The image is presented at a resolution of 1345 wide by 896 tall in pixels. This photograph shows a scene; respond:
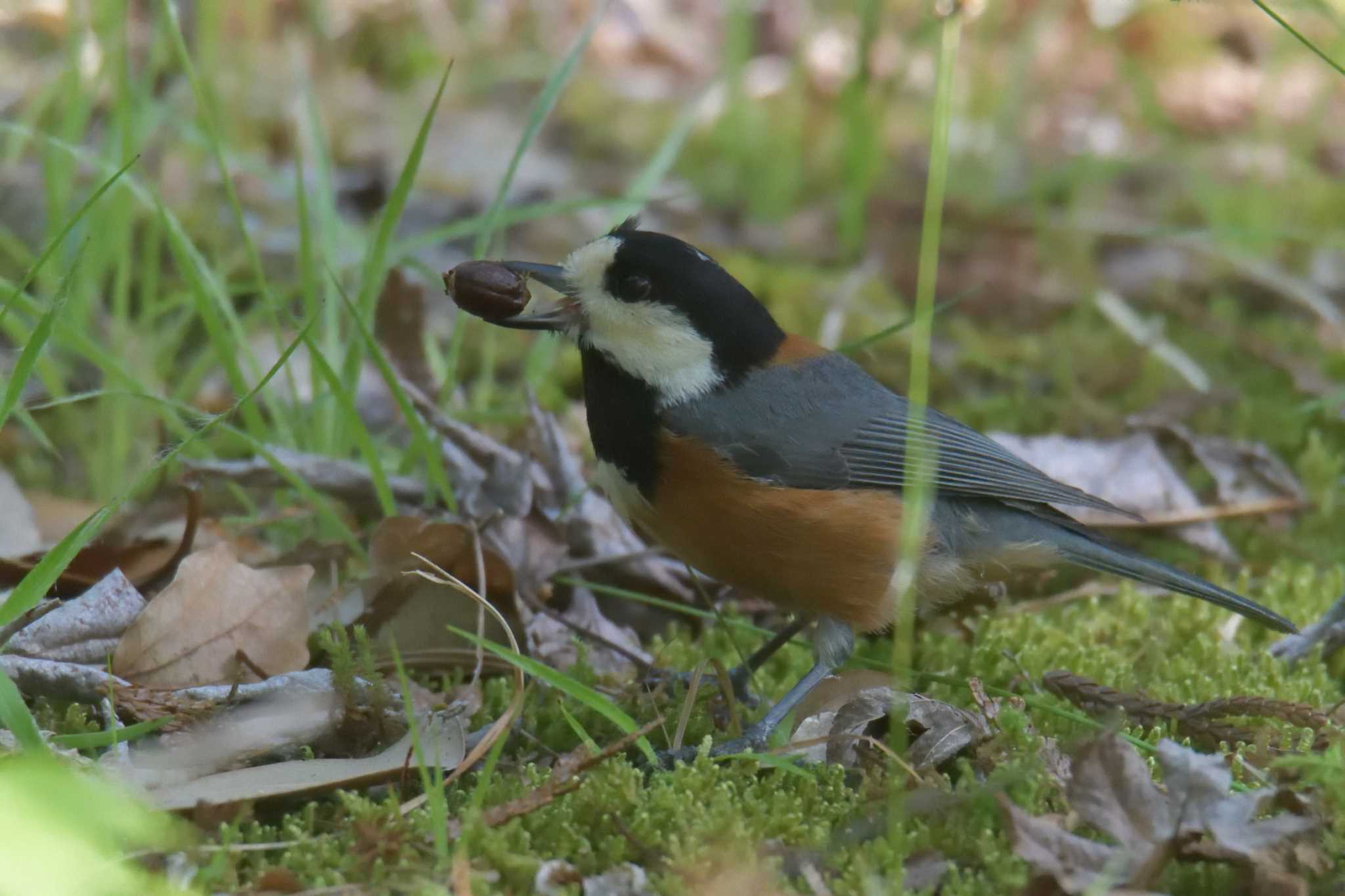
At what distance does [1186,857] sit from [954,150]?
5.60 m

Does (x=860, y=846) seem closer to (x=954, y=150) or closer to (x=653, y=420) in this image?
(x=653, y=420)

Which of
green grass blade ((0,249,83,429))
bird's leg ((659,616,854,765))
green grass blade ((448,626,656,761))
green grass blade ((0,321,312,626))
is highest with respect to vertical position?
green grass blade ((0,249,83,429))

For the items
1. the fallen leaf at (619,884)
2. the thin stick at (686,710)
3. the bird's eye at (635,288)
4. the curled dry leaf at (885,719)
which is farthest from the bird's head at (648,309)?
the fallen leaf at (619,884)

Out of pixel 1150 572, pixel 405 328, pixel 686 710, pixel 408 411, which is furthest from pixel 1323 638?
pixel 405 328

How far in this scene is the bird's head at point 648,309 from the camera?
3.40 metres

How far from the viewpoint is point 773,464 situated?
3.37 meters

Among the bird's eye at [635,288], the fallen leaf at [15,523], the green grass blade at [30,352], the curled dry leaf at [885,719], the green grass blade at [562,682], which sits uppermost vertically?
the green grass blade at [30,352]

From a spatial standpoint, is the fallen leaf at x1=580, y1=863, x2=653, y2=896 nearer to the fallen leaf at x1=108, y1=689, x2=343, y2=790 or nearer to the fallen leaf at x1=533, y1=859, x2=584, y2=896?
the fallen leaf at x1=533, y1=859, x2=584, y2=896

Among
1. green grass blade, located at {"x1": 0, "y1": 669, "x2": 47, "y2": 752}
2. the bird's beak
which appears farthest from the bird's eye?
green grass blade, located at {"x1": 0, "y1": 669, "x2": 47, "y2": 752}

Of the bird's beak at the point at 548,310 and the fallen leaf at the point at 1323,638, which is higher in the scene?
the bird's beak at the point at 548,310

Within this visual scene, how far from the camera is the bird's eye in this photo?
341cm

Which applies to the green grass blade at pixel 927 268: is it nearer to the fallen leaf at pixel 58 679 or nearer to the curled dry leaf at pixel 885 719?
the curled dry leaf at pixel 885 719

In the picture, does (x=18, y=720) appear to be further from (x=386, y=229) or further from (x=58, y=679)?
(x=386, y=229)

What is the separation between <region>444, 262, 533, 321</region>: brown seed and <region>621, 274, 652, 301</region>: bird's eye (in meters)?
0.26
